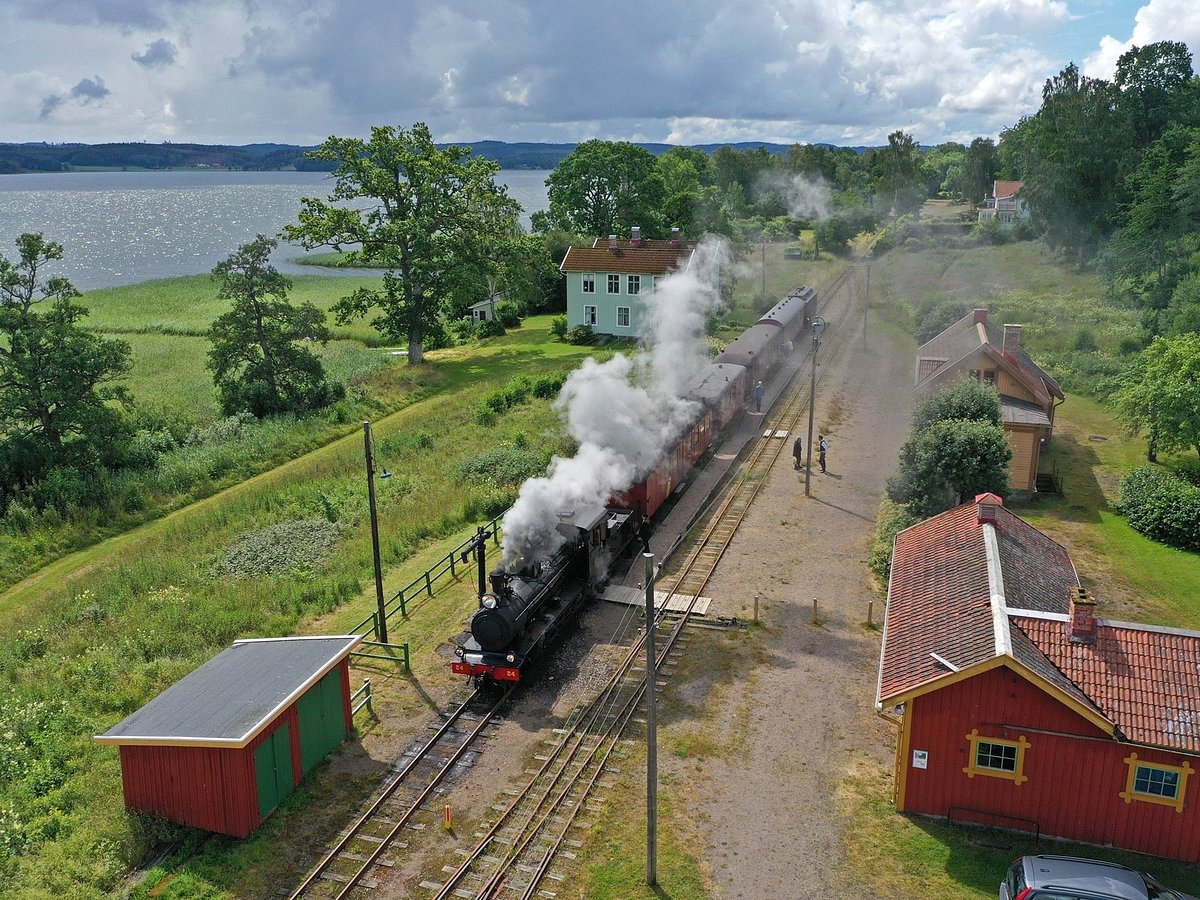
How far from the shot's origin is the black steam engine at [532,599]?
→ 20047 mm

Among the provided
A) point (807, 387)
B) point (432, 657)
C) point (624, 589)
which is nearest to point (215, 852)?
point (432, 657)

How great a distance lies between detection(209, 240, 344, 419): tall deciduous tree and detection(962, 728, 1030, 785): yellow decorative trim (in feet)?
126

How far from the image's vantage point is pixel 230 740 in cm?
1589

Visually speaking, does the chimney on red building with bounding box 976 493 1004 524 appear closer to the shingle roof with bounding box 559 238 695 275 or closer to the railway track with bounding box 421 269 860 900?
the railway track with bounding box 421 269 860 900

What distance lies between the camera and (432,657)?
902 inches

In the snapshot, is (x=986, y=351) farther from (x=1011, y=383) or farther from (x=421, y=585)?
(x=421, y=585)

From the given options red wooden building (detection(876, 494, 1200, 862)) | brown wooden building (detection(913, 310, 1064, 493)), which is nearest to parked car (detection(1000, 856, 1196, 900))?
red wooden building (detection(876, 494, 1200, 862))

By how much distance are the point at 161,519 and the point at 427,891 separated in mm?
25259

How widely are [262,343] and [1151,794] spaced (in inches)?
1666

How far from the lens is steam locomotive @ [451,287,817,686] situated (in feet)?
66.1

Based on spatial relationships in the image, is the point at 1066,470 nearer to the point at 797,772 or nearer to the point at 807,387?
the point at 807,387

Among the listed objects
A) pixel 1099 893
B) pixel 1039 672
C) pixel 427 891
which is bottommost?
pixel 427 891

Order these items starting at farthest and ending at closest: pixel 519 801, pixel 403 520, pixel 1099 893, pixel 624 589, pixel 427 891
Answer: pixel 403 520
pixel 624 589
pixel 519 801
pixel 427 891
pixel 1099 893

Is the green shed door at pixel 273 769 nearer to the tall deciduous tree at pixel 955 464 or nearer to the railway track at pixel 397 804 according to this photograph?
the railway track at pixel 397 804
